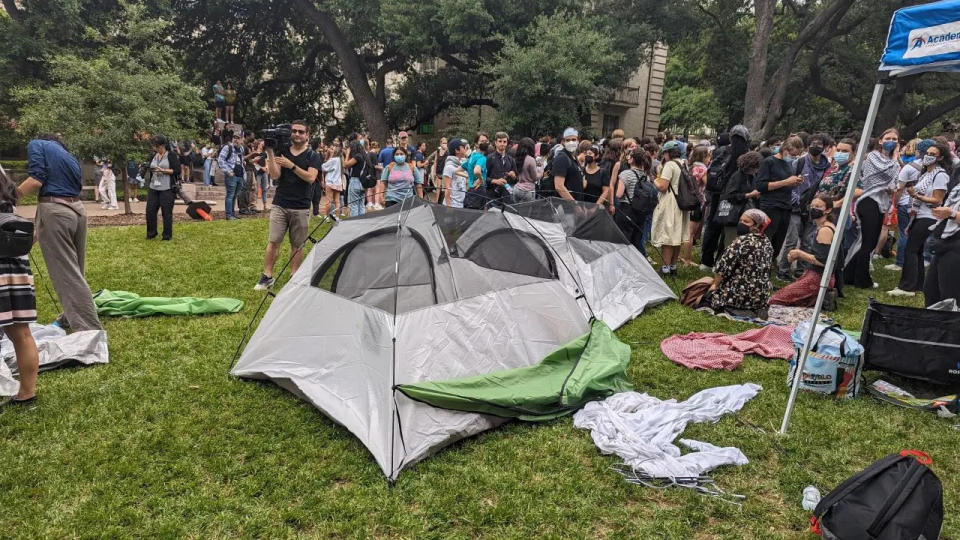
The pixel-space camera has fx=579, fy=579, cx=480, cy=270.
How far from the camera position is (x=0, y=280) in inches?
138

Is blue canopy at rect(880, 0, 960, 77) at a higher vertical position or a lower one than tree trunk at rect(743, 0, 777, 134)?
lower

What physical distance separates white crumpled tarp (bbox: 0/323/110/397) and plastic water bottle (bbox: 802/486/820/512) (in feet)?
16.4

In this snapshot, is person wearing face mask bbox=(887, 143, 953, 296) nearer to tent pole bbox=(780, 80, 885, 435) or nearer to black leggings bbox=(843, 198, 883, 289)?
black leggings bbox=(843, 198, 883, 289)

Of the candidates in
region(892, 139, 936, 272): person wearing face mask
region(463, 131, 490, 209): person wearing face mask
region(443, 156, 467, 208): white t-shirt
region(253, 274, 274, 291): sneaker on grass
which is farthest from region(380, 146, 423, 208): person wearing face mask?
region(892, 139, 936, 272): person wearing face mask

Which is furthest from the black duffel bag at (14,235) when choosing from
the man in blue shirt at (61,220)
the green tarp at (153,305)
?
the green tarp at (153,305)

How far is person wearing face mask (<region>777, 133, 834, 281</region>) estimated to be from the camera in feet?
25.1

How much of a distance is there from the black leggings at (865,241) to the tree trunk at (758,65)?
10.5 meters

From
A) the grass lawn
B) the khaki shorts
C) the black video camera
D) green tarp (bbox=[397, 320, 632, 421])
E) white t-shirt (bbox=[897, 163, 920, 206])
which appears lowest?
the grass lawn

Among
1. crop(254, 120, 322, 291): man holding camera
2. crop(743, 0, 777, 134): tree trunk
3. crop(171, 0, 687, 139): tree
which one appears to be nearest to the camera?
crop(254, 120, 322, 291): man holding camera

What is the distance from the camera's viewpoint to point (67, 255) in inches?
183

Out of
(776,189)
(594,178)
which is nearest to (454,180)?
(594,178)

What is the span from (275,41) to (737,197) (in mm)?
21993

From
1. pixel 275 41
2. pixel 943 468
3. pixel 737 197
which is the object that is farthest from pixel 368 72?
pixel 943 468

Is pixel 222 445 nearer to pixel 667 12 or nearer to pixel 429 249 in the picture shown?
pixel 429 249
